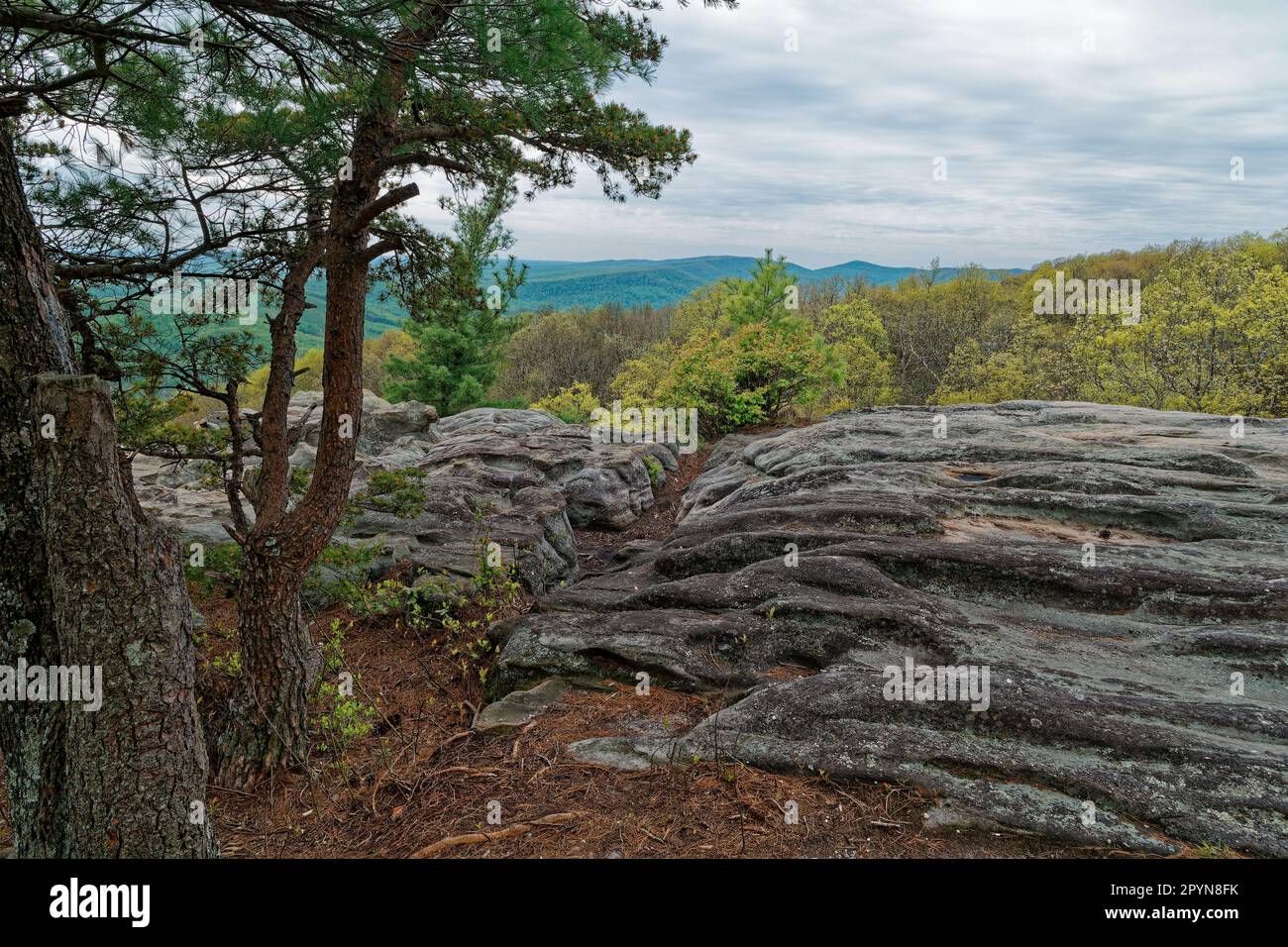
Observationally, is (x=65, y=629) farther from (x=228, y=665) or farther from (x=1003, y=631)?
(x=1003, y=631)

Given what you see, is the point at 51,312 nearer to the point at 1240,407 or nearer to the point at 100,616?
the point at 100,616

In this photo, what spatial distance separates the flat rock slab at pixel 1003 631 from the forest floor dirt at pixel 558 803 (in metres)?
0.23

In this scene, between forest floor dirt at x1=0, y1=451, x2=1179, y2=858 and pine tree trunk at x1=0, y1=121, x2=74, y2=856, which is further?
forest floor dirt at x1=0, y1=451, x2=1179, y2=858

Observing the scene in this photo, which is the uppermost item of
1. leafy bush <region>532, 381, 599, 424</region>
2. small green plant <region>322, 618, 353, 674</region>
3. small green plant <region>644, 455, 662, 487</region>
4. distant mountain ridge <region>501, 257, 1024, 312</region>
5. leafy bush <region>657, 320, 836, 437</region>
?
distant mountain ridge <region>501, 257, 1024, 312</region>

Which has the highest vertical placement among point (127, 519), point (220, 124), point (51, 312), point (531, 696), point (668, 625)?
point (220, 124)

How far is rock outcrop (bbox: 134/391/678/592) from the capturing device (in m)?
10.1

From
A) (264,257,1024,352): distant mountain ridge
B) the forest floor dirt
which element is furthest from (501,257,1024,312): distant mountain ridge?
the forest floor dirt

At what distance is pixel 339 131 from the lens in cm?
594

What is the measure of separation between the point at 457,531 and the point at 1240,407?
80.9 ft

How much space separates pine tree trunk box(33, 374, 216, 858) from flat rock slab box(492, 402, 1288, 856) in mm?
2852

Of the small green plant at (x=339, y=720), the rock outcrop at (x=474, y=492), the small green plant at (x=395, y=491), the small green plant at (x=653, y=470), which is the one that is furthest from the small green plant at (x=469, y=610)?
the small green plant at (x=653, y=470)

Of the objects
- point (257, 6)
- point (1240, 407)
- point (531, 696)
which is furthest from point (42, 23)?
point (1240, 407)

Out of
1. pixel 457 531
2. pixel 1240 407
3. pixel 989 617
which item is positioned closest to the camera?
pixel 989 617

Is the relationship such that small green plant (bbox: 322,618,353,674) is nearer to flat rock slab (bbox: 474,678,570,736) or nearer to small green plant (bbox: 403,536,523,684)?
small green plant (bbox: 403,536,523,684)
